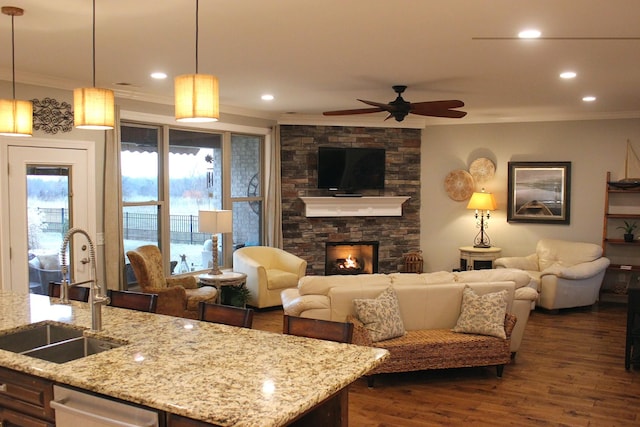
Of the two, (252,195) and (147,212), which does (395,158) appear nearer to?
(252,195)

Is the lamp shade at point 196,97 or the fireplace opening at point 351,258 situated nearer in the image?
the lamp shade at point 196,97

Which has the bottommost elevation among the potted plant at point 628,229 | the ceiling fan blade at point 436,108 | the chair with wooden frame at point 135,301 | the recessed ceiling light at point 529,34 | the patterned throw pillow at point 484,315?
the patterned throw pillow at point 484,315

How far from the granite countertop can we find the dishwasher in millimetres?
63

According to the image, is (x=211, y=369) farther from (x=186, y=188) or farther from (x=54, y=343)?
(x=186, y=188)

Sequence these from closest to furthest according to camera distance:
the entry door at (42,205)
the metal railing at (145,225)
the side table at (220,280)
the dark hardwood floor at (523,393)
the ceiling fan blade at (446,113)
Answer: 1. the dark hardwood floor at (523,393)
2. the entry door at (42,205)
3. the metal railing at (145,225)
4. the ceiling fan blade at (446,113)
5. the side table at (220,280)

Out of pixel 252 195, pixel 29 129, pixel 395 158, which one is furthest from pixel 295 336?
pixel 395 158

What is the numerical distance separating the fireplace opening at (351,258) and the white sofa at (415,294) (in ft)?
12.6

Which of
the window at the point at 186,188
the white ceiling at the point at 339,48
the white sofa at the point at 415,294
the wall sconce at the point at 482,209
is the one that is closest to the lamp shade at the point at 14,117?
the white ceiling at the point at 339,48

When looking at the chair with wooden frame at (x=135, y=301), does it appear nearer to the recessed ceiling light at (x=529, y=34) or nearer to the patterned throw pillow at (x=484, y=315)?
the patterned throw pillow at (x=484, y=315)

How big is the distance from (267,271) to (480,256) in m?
3.17

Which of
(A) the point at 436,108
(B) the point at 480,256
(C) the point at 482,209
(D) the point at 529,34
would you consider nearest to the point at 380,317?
(A) the point at 436,108

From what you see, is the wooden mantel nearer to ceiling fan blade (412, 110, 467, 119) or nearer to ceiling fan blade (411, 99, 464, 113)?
ceiling fan blade (412, 110, 467, 119)

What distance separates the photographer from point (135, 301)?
3527 mm

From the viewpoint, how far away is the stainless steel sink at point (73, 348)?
2760 millimetres
